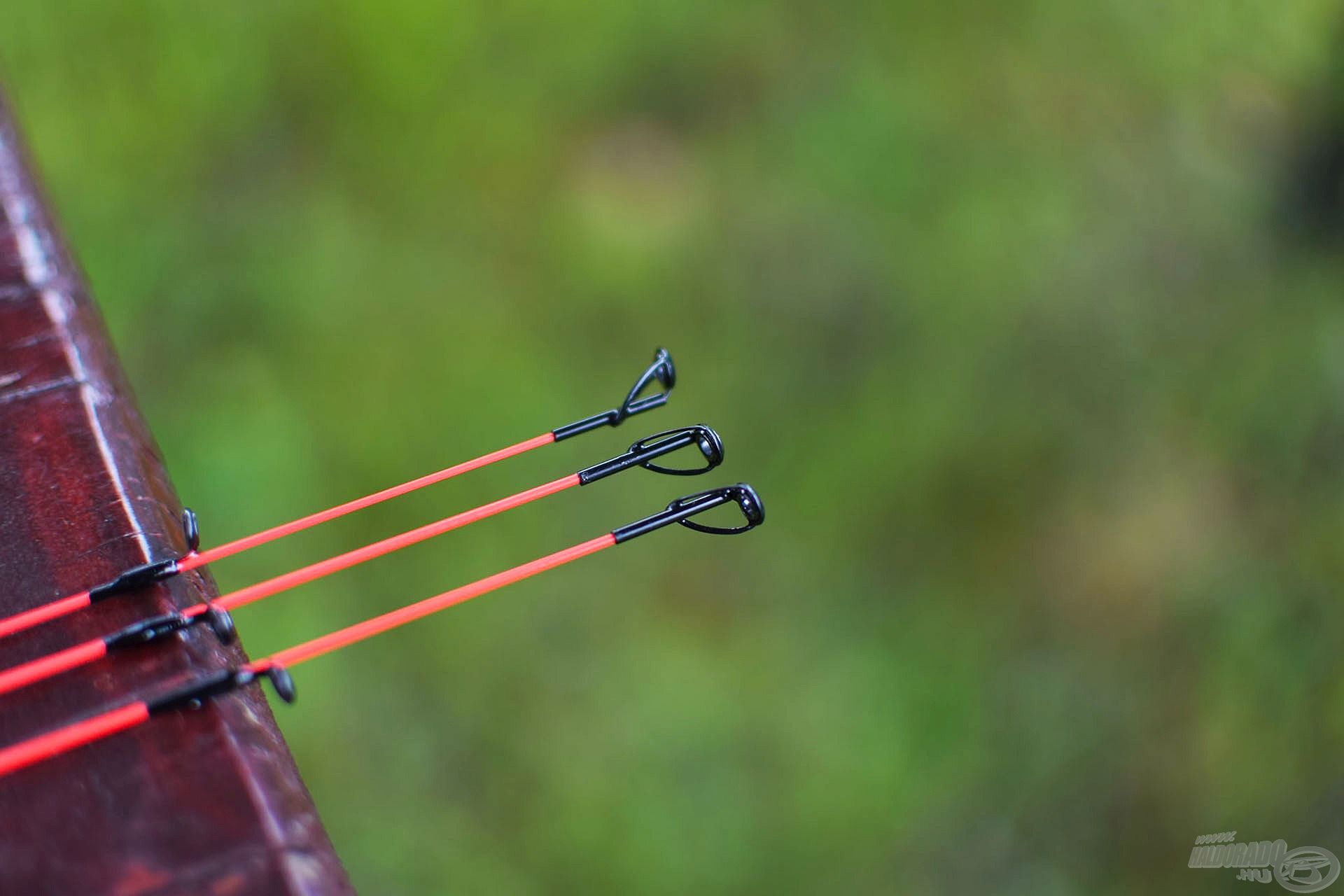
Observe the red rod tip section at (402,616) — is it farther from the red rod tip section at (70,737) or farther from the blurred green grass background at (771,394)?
the blurred green grass background at (771,394)

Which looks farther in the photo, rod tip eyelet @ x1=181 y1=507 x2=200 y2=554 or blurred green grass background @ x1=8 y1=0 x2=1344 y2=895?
blurred green grass background @ x1=8 y1=0 x2=1344 y2=895

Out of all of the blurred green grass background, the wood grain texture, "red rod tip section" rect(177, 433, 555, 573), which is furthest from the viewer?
the blurred green grass background
